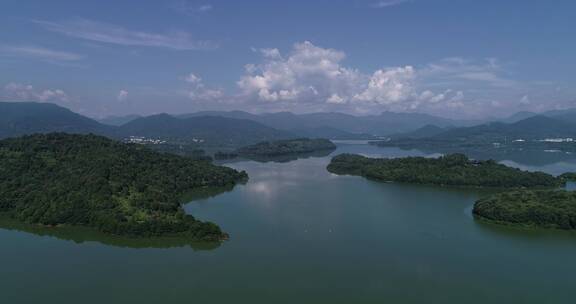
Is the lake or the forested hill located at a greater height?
the forested hill

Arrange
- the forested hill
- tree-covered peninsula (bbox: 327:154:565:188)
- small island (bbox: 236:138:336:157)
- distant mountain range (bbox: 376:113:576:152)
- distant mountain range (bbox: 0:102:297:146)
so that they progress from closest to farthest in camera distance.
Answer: tree-covered peninsula (bbox: 327:154:565:188) < small island (bbox: 236:138:336:157) < distant mountain range (bbox: 376:113:576:152) < the forested hill < distant mountain range (bbox: 0:102:297:146)

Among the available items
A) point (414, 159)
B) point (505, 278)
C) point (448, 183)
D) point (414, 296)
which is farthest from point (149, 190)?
point (414, 159)

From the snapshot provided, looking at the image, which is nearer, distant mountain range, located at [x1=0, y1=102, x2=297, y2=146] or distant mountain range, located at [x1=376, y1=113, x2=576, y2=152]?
distant mountain range, located at [x1=376, y1=113, x2=576, y2=152]

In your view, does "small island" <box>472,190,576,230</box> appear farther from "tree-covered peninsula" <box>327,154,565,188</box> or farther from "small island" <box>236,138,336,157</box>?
"small island" <box>236,138,336,157</box>

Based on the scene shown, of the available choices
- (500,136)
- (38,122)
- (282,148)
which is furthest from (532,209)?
(38,122)

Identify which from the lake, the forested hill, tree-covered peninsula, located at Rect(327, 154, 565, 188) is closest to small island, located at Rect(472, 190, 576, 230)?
the lake

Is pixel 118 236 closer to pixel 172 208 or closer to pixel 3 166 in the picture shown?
pixel 172 208

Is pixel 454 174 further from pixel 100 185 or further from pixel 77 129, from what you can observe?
pixel 77 129
